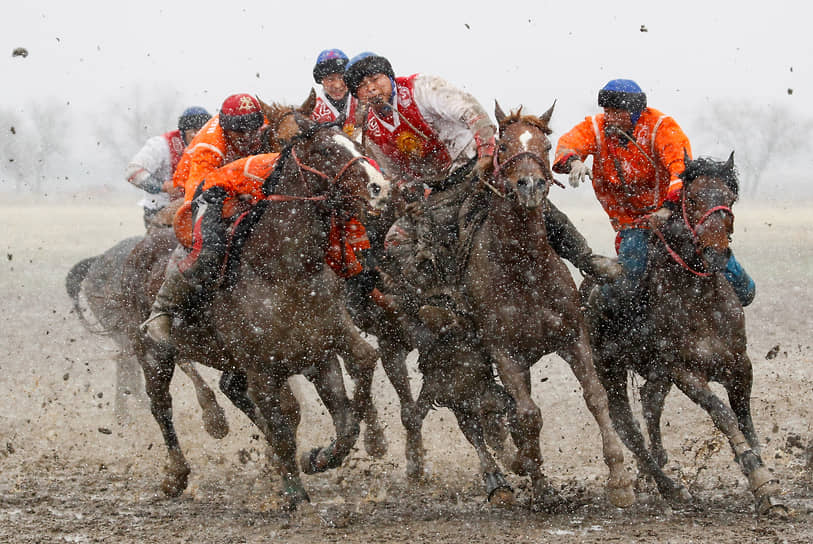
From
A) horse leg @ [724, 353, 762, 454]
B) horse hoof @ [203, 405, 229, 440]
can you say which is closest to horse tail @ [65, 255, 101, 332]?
horse hoof @ [203, 405, 229, 440]

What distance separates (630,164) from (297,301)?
8.17ft

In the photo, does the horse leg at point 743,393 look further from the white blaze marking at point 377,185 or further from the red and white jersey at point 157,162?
the red and white jersey at point 157,162

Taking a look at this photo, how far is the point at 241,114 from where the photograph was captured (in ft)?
20.8

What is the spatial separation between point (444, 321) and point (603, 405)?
1.17 meters

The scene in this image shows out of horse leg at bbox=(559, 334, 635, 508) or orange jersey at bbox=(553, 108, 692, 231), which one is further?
orange jersey at bbox=(553, 108, 692, 231)

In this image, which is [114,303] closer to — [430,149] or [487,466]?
[430,149]

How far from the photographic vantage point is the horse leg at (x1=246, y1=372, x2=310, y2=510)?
238 inches

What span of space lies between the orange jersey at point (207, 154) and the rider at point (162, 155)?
2.58 m

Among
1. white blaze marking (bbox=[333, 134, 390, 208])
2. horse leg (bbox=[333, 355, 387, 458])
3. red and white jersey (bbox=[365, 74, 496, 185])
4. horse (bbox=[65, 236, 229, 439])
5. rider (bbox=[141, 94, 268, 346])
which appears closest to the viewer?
white blaze marking (bbox=[333, 134, 390, 208])

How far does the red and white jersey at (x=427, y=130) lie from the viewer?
21.0 ft

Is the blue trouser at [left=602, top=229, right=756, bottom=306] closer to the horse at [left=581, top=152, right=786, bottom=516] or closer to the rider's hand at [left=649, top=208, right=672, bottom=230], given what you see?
the horse at [left=581, top=152, right=786, bottom=516]

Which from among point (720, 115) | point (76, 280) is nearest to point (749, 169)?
point (720, 115)

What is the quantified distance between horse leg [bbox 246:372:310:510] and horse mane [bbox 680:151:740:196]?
282cm

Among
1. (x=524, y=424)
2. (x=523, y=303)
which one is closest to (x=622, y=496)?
(x=524, y=424)
